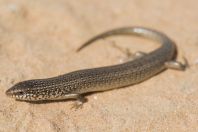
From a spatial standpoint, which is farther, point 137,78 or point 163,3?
point 163,3

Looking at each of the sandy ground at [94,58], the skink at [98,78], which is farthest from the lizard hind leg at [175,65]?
the sandy ground at [94,58]

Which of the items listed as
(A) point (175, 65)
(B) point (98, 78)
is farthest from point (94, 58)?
(A) point (175, 65)

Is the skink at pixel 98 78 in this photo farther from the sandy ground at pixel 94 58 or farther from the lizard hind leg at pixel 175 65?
the sandy ground at pixel 94 58

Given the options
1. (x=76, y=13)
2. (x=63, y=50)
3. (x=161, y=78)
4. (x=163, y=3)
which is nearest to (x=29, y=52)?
(x=63, y=50)

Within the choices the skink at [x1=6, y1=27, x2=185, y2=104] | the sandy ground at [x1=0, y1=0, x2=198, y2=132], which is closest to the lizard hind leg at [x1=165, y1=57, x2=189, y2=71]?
the skink at [x1=6, y1=27, x2=185, y2=104]

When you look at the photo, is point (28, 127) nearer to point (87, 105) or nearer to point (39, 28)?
point (87, 105)
